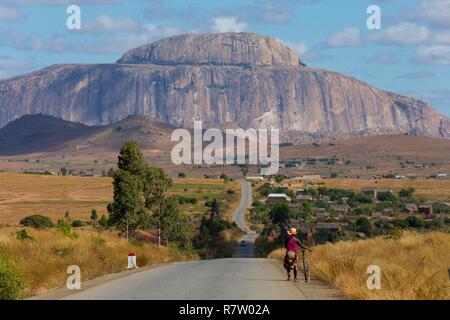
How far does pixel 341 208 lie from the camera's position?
141875 mm

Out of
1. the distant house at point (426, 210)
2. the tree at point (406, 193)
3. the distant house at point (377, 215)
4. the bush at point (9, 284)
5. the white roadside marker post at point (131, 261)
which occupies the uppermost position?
the bush at point (9, 284)

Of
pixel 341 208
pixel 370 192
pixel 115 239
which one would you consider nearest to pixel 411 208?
pixel 341 208

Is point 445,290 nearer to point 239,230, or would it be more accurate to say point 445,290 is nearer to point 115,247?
point 115,247

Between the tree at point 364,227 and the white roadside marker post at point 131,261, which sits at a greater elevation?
the white roadside marker post at point 131,261

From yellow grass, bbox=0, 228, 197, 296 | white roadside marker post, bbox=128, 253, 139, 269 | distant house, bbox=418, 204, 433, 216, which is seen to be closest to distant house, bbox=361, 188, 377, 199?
distant house, bbox=418, 204, 433, 216

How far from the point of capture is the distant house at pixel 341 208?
454ft

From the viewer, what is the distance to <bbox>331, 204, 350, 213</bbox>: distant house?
138375 millimetres

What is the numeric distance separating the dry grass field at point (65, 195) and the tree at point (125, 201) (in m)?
58.0

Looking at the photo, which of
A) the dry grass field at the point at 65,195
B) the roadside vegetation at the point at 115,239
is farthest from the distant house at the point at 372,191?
the roadside vegetation at the point at 115,239

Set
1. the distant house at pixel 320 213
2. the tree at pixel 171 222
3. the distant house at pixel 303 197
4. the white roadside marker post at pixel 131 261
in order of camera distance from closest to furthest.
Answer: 1. the white roadside marker post at pixel 131 261
2. the tree at pixel 171 222
3. the distant house at pixel 320 213
4. the distant house at pixel 303 197

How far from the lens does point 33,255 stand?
29.1 m

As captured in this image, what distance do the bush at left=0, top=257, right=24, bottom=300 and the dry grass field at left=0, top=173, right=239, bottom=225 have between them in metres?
88.5

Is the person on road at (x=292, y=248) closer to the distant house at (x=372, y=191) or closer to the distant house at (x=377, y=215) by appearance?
the distant house at (x=377, y=215)
